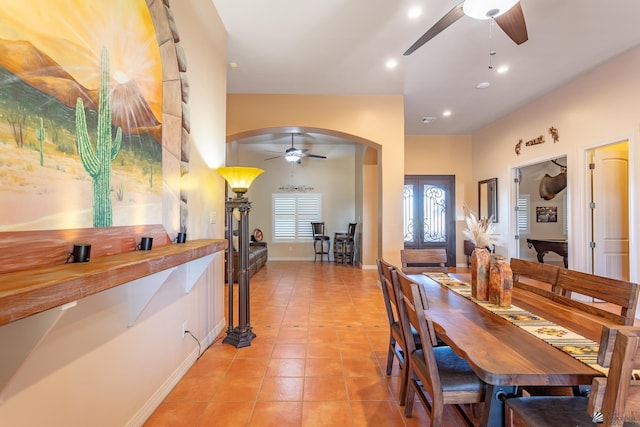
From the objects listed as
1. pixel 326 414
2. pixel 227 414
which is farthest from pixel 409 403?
pixel 227 414

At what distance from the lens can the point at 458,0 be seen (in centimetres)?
311

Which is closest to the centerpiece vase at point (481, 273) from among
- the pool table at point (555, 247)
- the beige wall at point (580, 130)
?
the beige wall at point (580, 130)

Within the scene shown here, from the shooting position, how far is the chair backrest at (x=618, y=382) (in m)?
0.85

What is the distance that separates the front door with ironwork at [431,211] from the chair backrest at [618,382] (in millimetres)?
7081

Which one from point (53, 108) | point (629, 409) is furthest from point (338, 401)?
point (53, 108)

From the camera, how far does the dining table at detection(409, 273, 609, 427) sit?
109 cm

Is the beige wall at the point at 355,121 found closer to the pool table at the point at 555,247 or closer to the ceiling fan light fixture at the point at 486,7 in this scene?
the pool table at the point at 555,247

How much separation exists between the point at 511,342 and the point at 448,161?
736 centimetres

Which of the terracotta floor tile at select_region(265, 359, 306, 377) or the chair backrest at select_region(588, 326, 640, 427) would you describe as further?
the terracotta floor tile at select_region(265, 359, 306, 377)

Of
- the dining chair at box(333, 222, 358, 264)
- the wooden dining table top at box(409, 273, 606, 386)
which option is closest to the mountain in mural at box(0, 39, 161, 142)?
the wooden dining table top at box(409, 273, 606, 386)

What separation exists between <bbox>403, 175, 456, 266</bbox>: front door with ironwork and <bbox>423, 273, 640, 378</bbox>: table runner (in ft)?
19.7

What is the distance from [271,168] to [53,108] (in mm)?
7879

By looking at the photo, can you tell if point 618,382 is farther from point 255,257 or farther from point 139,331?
point 255,257

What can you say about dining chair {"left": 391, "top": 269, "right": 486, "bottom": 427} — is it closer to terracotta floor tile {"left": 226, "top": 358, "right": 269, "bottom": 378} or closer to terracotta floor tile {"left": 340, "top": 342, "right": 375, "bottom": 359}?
terracotta floor tile {"left": 340, "top": 342, "right": 375, "bottom": 359}
